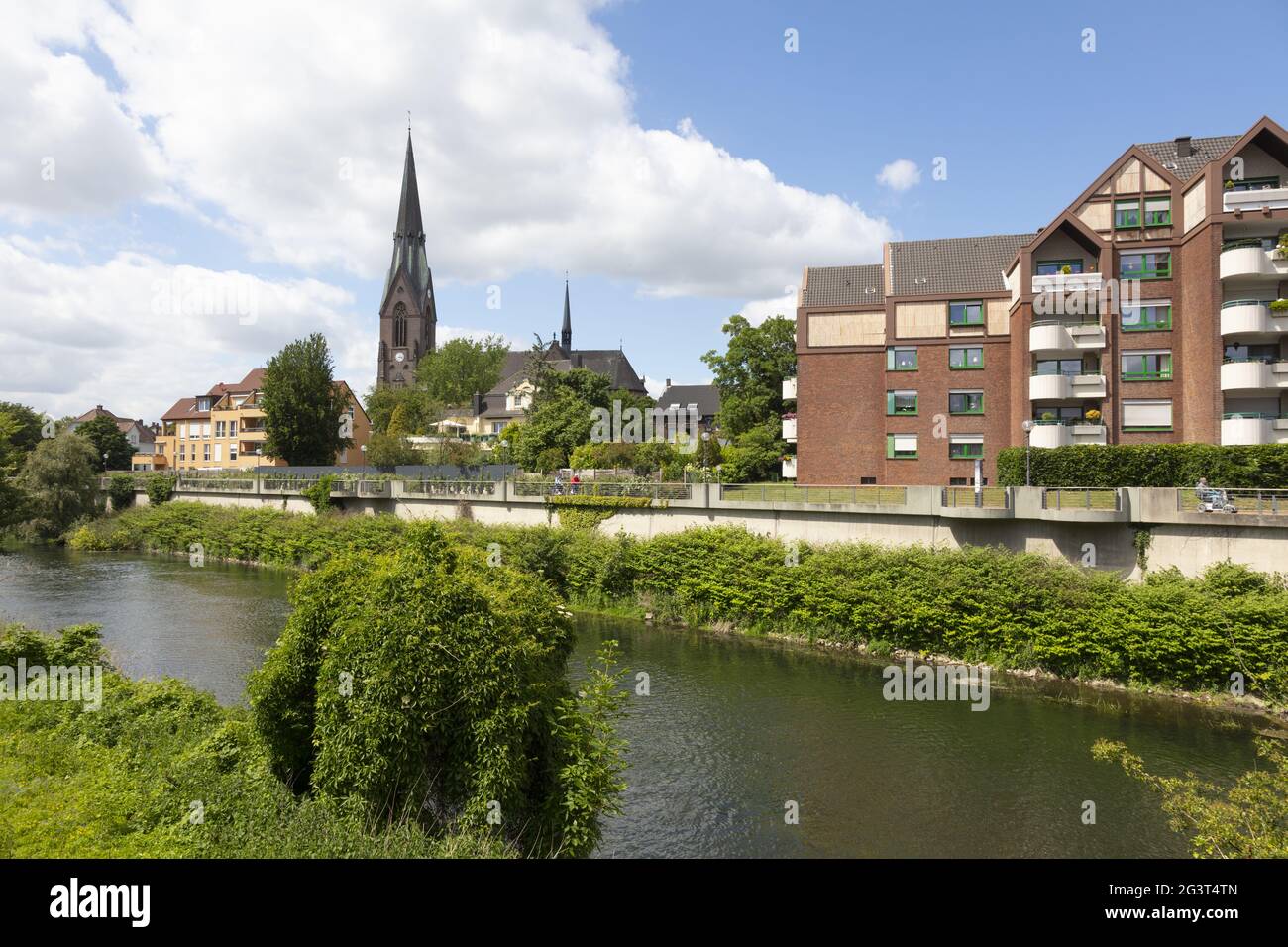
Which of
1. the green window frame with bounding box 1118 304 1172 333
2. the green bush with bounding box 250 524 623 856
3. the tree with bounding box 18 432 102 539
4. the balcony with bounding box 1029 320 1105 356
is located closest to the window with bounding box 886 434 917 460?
the balcony with bounding box 1029 320 1105 356

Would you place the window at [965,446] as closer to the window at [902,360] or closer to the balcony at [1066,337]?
the window at [902,360]

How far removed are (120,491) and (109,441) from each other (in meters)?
33.2

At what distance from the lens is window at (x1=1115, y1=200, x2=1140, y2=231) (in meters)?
32.0

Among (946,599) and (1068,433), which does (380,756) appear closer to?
(946,599)

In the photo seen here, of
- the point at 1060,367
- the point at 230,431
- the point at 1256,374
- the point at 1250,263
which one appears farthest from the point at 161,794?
the point at 230,431

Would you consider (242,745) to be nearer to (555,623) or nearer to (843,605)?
(555,623)

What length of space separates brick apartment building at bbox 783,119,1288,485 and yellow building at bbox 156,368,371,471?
164 ft

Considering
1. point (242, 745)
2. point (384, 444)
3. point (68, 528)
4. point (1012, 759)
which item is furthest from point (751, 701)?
point (68, 528)

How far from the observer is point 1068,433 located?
105ft

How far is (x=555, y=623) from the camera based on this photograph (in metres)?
13.6

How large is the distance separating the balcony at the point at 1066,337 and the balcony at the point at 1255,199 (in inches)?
234
